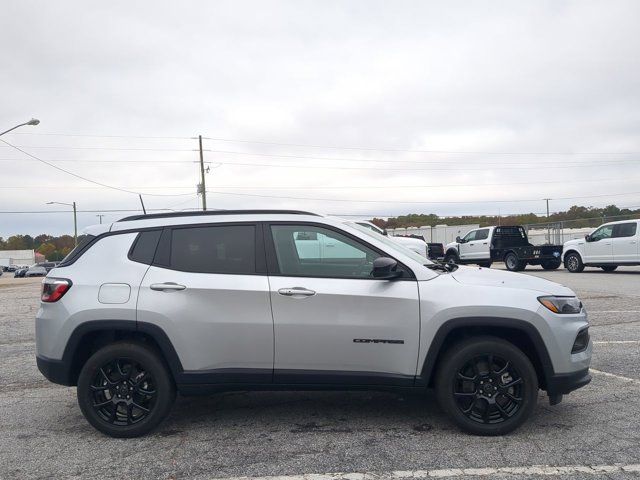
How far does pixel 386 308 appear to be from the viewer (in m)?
4.30

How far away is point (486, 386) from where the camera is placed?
431cm

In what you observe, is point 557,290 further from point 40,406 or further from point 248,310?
point 40,406

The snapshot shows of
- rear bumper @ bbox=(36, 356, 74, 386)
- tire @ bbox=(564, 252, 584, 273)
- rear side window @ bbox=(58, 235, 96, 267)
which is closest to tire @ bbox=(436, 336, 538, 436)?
rear bumper @ bbox=(36, 356, 74, 386)

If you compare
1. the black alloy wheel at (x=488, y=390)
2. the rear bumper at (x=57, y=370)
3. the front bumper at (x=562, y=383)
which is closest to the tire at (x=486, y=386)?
the black alloy wheel at (x=488, y=390)

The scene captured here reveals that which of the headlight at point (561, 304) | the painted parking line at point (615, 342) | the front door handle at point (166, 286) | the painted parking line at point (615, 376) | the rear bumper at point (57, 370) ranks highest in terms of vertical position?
the front door handle at point (166, 286)

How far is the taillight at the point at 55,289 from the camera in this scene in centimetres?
453

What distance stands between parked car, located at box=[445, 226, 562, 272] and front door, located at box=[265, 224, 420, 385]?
61.5 ft

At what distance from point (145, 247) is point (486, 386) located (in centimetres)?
291

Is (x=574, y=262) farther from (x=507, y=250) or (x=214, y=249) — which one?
(x=214, y=249)

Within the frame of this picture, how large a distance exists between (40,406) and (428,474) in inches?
149

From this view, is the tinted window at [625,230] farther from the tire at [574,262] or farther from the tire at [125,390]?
the tire at [125,390]

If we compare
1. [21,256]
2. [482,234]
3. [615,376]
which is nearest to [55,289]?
[615,376]

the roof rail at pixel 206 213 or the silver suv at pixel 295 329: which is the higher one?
the roof rail at pixel 206 213

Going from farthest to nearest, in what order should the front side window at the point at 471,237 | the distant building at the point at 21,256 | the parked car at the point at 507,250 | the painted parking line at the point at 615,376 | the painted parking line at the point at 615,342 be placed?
the distant building at the point at 21,256 < the front side window at the point at 471,237 < the parked car at the point at 507,250 < the painted parking line at the point at 615,342 < the painted parking line at the point at 615,376
